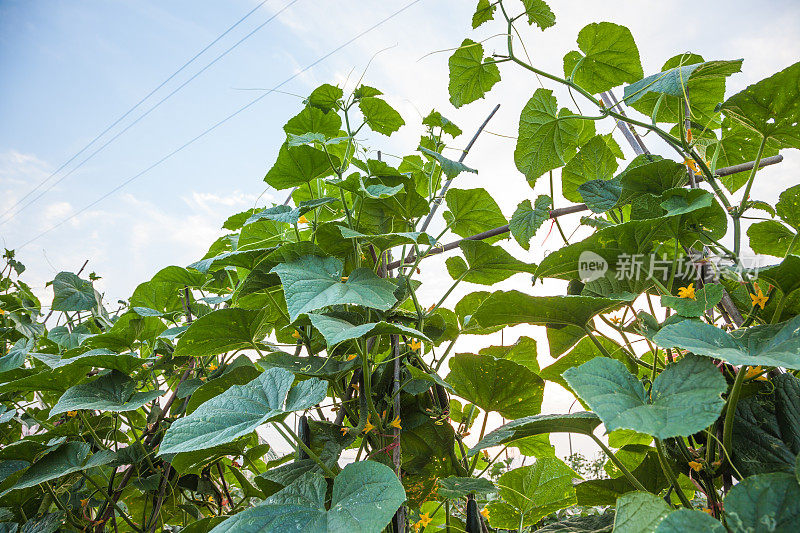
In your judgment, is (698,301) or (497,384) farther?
(497,384)

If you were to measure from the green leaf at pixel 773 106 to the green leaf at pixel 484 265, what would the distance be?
311 mm

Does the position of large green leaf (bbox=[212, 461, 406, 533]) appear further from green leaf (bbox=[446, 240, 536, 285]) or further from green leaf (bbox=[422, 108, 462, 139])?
green leaf (bbox=[422, 108, 462, 139])

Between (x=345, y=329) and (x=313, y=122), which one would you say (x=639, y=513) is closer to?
(x=345, y=329)

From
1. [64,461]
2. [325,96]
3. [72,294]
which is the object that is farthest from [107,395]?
[325,96]

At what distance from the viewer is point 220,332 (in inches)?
28.8

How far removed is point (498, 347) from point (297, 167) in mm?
455

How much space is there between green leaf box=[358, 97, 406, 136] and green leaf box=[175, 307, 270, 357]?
411 mm

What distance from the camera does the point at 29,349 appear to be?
4.33 feet

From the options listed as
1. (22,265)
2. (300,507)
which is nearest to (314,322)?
(300,507)

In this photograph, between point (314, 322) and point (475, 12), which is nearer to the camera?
point (314, 322)

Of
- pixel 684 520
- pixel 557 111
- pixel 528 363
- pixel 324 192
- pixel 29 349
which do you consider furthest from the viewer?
pixel 29 349

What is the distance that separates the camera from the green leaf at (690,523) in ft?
1.16

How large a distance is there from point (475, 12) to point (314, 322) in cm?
54

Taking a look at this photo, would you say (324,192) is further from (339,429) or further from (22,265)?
(22,265)
